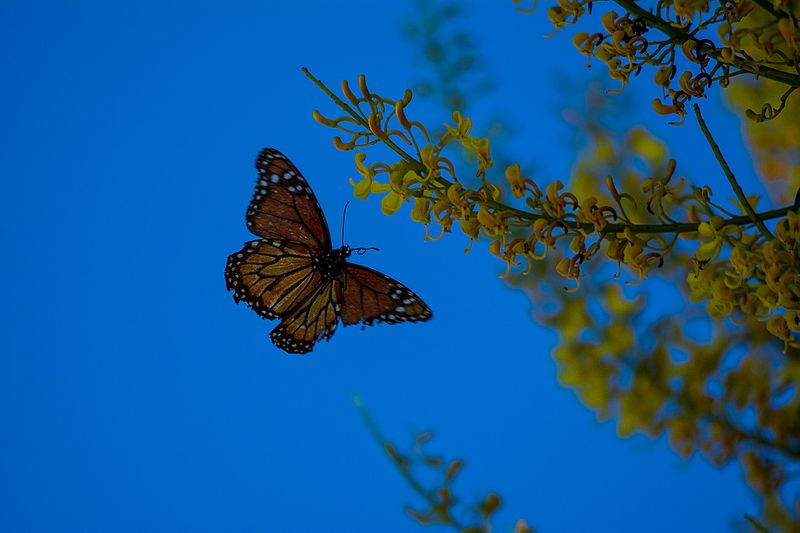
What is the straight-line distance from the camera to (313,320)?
22.2 inches

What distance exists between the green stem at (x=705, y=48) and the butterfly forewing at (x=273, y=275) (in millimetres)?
255

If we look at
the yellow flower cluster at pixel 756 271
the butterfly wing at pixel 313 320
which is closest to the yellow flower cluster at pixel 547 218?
the yellow flower cluster at pixel 756 271

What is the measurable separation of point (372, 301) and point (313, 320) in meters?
0.05

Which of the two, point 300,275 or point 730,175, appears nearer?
point 730,175

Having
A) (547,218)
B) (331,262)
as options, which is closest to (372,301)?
(331,262)

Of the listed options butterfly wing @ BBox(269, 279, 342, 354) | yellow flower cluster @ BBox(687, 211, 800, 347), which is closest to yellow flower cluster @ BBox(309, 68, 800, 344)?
yellow flower cluster @ BBox(687, 211, 800, 347)

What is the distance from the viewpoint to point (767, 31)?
1.68ft

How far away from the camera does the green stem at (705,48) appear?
47cm

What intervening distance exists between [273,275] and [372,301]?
7 cm

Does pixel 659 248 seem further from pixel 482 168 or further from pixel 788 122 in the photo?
pixel 788 122

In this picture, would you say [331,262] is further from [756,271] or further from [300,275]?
[756,271]

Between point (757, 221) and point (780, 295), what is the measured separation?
4cm

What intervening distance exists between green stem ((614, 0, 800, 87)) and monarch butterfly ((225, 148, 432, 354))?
0.21m

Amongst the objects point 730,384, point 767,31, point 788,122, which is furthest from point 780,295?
point 788,122
